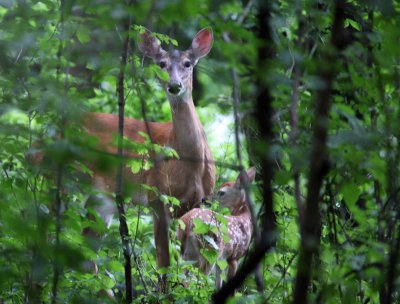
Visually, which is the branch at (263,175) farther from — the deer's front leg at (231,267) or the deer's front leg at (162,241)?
the deer's front leg at (231,267)

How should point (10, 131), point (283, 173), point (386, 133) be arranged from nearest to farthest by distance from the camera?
1. point (283, 173)
2. point (10, 131)
3. point (386, 133)

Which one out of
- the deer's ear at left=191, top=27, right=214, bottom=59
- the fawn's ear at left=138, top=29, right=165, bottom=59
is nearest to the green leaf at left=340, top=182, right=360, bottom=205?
the fawn's ear at left=138, top=29, right=165, bottom=59

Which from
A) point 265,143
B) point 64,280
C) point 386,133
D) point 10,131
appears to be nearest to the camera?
point 265,143

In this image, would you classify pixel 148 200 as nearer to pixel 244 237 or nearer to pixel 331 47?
pixel 244 237

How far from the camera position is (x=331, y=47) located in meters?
1.73

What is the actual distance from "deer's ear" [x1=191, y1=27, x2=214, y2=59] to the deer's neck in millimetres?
521

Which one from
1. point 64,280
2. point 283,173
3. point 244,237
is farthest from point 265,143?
point 244,237

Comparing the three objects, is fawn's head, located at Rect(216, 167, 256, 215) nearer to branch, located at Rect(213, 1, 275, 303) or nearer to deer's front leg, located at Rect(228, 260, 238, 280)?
deer's front leg, located at Rect(228, 260, 238, 280)

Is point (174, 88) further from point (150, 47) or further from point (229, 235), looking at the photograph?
point (229, 235)

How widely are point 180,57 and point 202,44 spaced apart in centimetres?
31

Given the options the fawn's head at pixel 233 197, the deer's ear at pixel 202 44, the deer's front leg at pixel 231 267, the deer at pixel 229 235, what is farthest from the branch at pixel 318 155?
the deer's ear at pixel 202 44

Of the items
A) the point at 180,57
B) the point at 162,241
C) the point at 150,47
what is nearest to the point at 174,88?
the point at 150,47

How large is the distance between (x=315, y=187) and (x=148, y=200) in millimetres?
5472

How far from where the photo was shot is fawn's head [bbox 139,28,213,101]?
7328 mm
